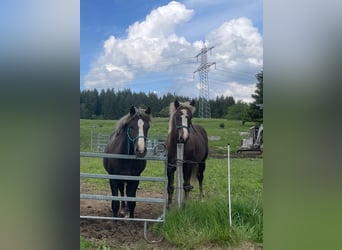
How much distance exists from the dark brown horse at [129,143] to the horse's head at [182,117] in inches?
6.7

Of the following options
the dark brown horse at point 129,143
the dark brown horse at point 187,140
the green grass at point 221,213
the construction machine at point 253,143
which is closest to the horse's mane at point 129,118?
the dark brown horse at point 129,143

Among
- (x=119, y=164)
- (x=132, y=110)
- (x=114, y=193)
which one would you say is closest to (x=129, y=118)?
(x=132, y=110)

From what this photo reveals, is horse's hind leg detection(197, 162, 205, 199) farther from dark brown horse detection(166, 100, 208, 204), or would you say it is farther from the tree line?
the tree line

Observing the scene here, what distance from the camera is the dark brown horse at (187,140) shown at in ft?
7.61

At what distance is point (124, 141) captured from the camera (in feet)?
7.72

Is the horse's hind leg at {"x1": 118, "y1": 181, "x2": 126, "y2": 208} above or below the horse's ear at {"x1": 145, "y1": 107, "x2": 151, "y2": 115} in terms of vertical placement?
below

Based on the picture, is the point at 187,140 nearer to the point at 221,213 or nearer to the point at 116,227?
the point at 221,213

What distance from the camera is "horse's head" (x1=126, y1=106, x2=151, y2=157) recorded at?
231 centimetres

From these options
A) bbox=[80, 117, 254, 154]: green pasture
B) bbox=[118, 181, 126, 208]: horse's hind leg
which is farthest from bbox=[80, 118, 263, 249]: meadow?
bbox=[118, 181, 126, 208]: horse's hind leg

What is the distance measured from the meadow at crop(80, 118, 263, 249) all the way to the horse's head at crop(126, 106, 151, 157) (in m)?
0.06

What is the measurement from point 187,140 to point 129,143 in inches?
15.8

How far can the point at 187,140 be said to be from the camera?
2.33 meters
